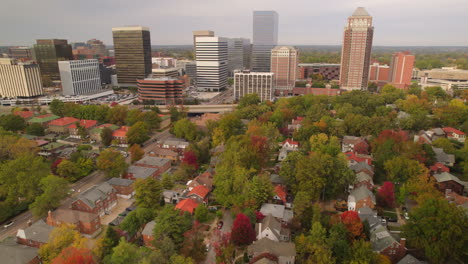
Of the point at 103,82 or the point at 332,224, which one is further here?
the point at 103,82

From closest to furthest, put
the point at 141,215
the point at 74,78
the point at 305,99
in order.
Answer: the point at 141,215 → the point at 305,99 → the point at 74,78

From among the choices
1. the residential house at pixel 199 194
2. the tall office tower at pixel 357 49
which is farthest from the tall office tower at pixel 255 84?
the residential house at pixel 199 194

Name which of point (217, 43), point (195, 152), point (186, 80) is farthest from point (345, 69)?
point (195, 152)

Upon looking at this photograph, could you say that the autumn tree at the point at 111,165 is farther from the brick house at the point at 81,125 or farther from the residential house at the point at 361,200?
the residential house at the point at 361,200

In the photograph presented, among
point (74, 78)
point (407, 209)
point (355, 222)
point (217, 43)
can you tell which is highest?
point (217, 43)

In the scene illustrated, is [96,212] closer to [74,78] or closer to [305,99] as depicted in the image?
[305,99]

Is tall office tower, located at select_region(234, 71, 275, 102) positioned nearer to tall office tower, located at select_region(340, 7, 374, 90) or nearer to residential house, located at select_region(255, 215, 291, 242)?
tall office tower, located at select_region(340, 7, 374, 90)
